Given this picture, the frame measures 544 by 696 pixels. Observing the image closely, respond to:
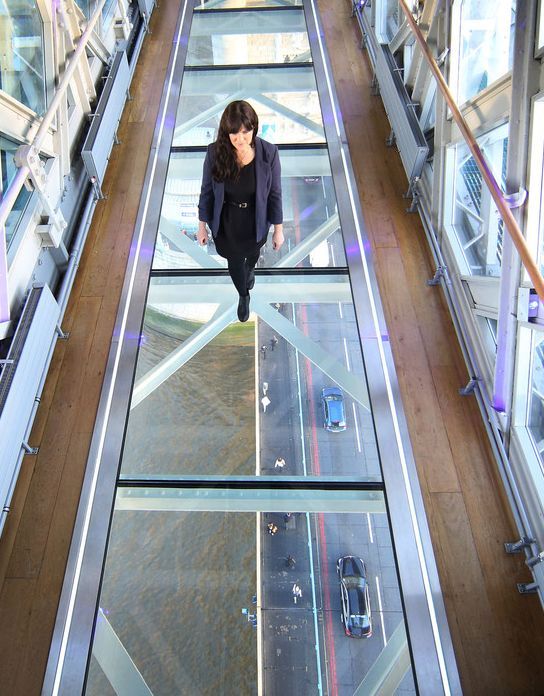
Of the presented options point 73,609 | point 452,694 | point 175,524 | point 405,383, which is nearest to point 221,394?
point 175,524

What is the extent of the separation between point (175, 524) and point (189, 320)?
135 centimetres

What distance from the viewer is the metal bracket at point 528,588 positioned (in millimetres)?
2508

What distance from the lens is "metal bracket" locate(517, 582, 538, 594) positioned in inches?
98.7

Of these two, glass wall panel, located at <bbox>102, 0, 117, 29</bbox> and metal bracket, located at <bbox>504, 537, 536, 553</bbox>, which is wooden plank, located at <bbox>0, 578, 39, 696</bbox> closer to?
metal bracket, located at <bbox>504, 537, 536, 553</bbox>

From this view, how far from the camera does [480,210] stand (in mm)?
3512

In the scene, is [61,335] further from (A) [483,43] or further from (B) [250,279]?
(A) [483,43]

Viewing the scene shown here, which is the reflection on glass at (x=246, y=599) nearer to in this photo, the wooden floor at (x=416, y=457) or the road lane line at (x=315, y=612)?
the road lane line at (x=315, y=612)

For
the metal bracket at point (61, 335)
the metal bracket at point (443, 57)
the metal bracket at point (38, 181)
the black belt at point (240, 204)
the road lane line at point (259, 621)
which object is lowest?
the road lane line at point (259, 621)

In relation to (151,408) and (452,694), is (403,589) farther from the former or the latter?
(151,408)

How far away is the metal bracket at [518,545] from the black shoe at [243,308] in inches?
75.5

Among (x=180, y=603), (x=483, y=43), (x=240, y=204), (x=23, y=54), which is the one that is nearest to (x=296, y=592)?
(x=180, y=603)

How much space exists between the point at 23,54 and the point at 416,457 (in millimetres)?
3548

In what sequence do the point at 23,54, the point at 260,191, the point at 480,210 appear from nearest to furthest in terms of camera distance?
the point at 260,191 → the point at 480,210 → the point at 23,54

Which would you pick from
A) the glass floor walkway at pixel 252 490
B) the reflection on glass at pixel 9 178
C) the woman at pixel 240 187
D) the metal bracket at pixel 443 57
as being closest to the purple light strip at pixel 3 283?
the reflection on glass at pixel 9 178
